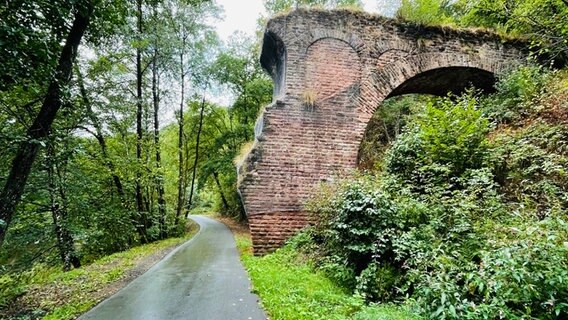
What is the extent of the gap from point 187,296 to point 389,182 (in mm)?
4048

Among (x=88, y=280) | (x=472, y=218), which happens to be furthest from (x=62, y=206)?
(x=472, y=218)

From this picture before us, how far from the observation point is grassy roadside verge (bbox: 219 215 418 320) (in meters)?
3.44

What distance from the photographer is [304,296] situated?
163 inches

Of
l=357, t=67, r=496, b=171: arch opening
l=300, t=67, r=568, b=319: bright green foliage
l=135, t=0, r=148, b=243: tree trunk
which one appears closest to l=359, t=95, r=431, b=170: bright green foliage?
l=357, t=67, r=496, b=171: arch opening

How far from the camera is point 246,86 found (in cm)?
1831

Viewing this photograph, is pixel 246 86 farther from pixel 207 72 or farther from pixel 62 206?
pixel 62 206

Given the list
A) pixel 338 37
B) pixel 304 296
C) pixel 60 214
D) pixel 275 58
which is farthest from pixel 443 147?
pixel 60 214

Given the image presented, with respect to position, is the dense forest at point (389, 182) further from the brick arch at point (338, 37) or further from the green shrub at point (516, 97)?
the brick arch at point (338, 37)

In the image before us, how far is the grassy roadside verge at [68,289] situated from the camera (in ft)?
15.4

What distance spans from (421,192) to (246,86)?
47.3 ft

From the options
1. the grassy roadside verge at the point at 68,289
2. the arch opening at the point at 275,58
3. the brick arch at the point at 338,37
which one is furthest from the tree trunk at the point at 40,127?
the brick arch at the point at 338,37

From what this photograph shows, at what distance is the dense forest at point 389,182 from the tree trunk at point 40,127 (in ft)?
0.06

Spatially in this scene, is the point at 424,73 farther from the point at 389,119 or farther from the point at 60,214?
the point at 60,214

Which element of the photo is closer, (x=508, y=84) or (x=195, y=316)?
(x=195, y=316)
